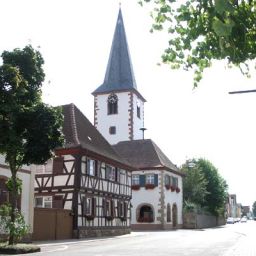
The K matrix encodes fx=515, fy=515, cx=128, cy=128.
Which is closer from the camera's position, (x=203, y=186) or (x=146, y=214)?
(x=146, y=214)

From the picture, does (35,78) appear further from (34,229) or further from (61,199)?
(61,199)

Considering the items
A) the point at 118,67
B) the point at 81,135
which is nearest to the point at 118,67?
the point at 118,67

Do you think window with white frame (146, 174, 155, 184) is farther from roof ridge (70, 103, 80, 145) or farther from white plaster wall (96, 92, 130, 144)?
roof ridge (70, 103, 80, 145)

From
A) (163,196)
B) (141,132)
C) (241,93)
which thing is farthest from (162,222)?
(241,93)

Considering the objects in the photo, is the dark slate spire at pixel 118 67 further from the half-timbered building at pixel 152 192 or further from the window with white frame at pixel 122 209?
the window with white frame at pixel 122 209

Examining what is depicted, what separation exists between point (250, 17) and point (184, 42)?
2.39m

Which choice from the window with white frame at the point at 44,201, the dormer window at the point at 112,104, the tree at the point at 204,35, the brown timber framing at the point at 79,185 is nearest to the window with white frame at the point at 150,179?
the dormer window at the point at 112,104

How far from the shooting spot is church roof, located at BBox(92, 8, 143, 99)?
223 feet

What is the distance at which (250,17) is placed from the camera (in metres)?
7.81

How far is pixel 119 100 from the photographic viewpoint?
6644cm

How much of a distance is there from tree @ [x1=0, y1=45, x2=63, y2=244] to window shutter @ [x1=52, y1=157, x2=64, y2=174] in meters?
12.0

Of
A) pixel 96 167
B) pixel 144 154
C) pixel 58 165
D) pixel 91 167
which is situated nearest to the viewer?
pixel 58 165

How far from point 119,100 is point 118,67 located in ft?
19.1

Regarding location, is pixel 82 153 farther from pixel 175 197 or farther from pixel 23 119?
pixel 175 197
